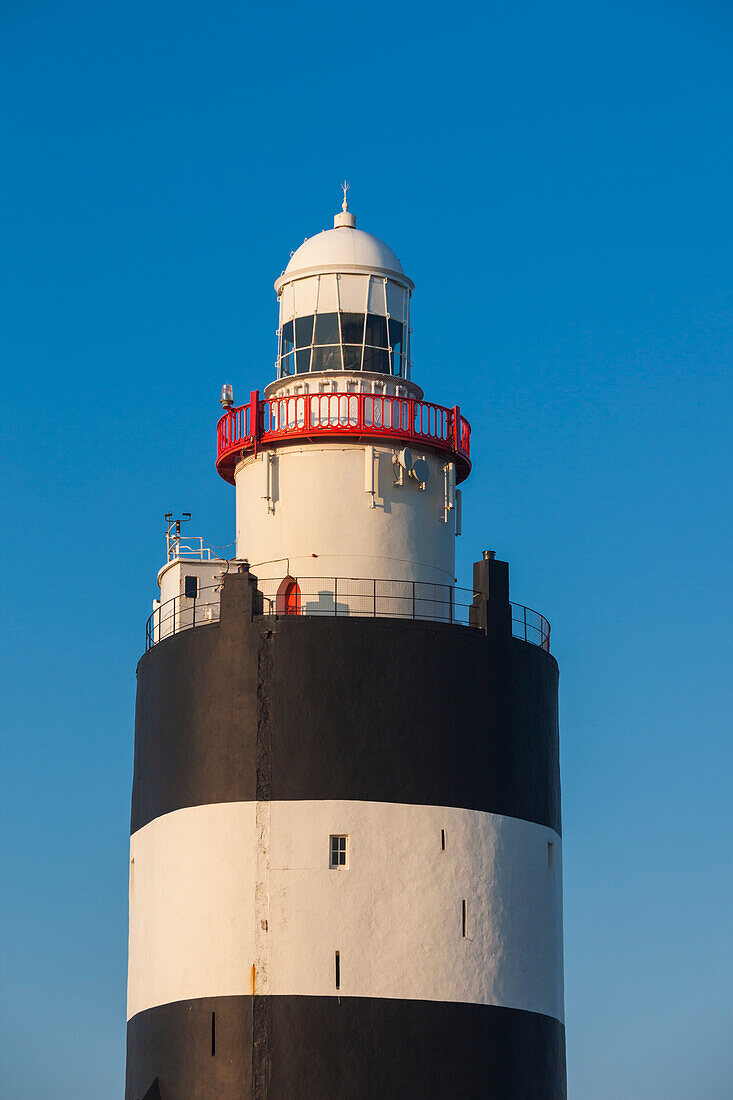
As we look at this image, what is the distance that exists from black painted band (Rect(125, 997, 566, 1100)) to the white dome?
19446 millimetres

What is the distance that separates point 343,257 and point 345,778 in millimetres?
14507

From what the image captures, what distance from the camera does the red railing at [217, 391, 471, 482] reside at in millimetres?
52500

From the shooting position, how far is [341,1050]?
154 ft

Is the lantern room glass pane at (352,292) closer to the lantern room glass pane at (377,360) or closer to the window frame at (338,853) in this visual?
the lantern room glass pane at (377,360)

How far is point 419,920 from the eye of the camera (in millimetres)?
48281

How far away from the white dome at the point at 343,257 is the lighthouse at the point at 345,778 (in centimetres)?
9

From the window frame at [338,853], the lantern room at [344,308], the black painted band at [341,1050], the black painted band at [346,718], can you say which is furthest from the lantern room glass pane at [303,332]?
the black painted band at [341,1050]

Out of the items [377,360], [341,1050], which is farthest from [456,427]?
[341,1050]

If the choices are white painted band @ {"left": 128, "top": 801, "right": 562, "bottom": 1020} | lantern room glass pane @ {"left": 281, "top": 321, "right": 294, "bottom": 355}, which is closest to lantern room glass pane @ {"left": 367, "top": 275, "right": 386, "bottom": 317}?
lantern room glass pane @ {"left": 281, "top": 321, "right": 294, "bottom": 355}

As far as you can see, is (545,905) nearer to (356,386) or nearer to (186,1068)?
(186,1068)

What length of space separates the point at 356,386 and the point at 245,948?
1514cm

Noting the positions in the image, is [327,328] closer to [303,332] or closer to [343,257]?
[303,332]

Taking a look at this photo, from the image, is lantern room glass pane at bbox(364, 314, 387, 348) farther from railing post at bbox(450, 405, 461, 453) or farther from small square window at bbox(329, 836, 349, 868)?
small square window at bbox(329, 836, 349, 868)

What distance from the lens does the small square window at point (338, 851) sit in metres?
48.2
